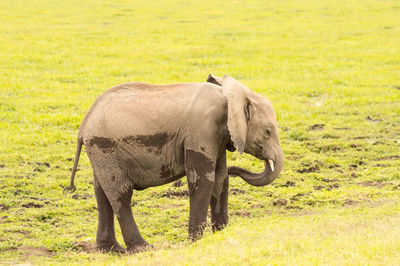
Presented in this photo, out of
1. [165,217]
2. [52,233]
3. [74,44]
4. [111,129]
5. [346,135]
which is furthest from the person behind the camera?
[74,44]

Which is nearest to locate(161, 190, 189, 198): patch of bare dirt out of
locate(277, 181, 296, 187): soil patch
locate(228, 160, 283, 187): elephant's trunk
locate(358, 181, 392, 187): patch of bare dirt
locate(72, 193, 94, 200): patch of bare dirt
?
locate(72, 193, 94, 200): patch of bare dirt

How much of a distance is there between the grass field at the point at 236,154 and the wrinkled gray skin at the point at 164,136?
0.78 metres

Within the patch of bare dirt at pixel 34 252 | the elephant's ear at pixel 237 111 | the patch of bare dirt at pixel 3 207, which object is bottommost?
the patch of bare dirt at pixel 3 207

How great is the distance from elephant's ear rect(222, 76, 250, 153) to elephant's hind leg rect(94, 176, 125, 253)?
2.13m

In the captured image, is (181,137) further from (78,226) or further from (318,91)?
(318,91)

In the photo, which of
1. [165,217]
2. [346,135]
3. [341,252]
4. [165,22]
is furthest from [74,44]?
[341,252]

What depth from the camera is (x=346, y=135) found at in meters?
16.7

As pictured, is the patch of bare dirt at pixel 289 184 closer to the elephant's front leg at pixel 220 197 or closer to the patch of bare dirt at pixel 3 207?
the elephant's front leg at pixel 220 197

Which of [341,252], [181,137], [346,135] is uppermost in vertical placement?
[181,137]

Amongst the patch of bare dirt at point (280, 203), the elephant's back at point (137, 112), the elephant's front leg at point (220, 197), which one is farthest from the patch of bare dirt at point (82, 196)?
the patch of bare dirt at point (280, 203)

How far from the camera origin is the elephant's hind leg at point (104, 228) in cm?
1002

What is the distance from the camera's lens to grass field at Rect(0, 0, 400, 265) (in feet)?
30.2

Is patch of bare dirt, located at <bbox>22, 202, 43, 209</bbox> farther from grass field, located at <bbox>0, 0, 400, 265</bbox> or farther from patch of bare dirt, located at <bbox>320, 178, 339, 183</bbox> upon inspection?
patch of bare dirt, located at <bbox>320, 178, 339, 183</bbox>

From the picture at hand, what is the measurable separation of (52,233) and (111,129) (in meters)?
2.44
